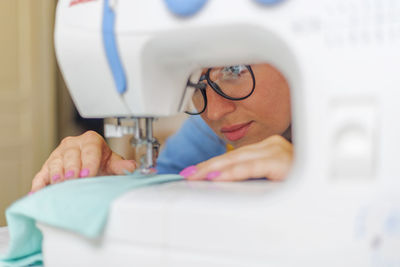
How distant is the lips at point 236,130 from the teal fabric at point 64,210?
457 millimetres

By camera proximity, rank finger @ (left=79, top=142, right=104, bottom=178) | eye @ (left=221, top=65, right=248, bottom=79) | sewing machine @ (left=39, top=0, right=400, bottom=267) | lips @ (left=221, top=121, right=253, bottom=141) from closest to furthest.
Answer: sewing machine @ (left=39, top=0, right=400, bottom=267) → finger @ (left=79, top=142, right=104, bottom=178) → eye @ (left=221, top=65, right=248, bottom=79) → lips @ (left=221, top=121, right=253, bottom=141)

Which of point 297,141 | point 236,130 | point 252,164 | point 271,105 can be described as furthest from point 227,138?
point 297,141

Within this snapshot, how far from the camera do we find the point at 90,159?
685 mm

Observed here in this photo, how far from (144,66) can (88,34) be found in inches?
3.1

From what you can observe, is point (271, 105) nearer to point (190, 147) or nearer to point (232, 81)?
point (232, 81)

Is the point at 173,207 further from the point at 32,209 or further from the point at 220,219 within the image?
the point at 32,209

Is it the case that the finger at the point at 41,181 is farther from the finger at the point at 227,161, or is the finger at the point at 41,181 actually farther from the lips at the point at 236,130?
the lips at the point at 236,130

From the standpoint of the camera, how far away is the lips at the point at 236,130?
1.02 meters

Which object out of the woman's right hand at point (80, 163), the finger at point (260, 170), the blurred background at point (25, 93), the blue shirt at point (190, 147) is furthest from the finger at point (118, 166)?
the blurred background at point (25, 93)

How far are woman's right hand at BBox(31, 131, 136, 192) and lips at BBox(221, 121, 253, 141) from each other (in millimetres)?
358

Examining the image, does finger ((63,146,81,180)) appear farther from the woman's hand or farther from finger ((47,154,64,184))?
the woman's hand

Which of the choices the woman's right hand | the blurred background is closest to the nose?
the woman's right hand

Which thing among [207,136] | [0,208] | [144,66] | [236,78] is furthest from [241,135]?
[0,208]

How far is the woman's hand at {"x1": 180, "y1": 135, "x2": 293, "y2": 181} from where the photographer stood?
558 mm
